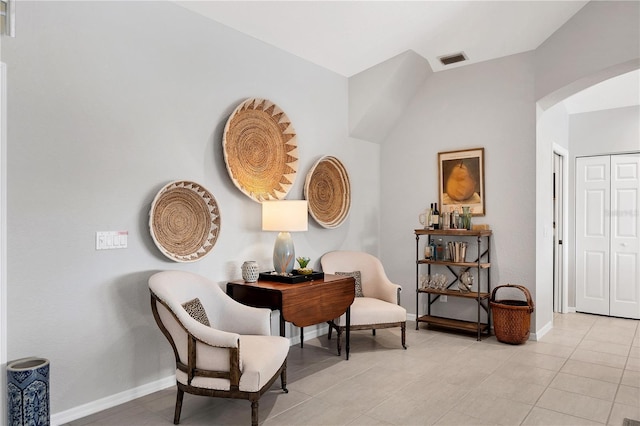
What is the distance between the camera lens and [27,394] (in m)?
2.15

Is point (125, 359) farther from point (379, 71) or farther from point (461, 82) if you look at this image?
point (461, 82)

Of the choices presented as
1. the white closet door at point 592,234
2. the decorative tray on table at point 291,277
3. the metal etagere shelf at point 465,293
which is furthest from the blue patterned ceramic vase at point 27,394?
the white closet door at point 592,234

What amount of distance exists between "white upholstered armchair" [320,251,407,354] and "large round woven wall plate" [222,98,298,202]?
0.98 m

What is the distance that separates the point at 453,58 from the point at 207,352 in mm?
3816

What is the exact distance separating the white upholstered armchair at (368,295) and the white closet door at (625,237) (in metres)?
2.85

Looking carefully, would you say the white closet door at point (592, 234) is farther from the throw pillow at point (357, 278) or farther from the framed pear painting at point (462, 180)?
the throw pillow at point (357, 278)

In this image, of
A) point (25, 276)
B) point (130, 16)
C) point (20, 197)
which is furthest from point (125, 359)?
point (130, 16)

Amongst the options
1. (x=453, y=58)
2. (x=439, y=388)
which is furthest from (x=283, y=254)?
(x=453, y=58)

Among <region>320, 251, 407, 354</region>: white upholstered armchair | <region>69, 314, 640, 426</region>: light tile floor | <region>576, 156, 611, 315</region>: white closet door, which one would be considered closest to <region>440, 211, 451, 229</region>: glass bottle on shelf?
<region>320, 251, 407, 354</region>: white upholstered armchair

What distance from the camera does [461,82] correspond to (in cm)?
470

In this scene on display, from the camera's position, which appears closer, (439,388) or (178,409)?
(178,409)

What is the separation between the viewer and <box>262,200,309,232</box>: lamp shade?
3.40 metres

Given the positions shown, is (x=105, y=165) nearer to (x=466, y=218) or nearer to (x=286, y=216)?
(x=286, y=216)

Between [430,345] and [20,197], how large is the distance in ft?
11.2
